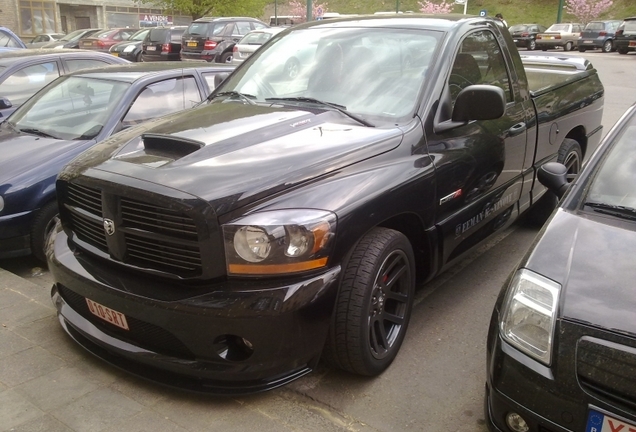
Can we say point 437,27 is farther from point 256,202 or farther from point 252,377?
point 252,377

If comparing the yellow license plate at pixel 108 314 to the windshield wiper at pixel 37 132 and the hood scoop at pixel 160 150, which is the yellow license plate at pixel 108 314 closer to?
the hood scoop at pixel 160 150

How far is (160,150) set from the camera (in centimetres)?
317

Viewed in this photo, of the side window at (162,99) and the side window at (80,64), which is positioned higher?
the side window at (80,64)

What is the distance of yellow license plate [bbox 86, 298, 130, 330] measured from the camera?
2.90m

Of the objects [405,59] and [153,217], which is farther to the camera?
[405,59]

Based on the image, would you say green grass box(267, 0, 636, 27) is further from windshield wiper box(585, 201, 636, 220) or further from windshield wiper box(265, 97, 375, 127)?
windshield wiper box(585, 201, 636, 220)

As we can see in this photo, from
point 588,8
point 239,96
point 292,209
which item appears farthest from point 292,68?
point 588,8

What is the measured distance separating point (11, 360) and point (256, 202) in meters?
1.70

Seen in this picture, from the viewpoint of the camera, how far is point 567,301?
228cm

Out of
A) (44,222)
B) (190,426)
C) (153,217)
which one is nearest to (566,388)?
(190,426)

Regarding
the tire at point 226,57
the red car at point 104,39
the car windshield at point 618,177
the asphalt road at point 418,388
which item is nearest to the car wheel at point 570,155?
the asphalt road at point 418,388

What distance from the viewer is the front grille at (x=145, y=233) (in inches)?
106

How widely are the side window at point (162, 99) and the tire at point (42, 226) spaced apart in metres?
1.04

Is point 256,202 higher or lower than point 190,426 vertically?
higher
